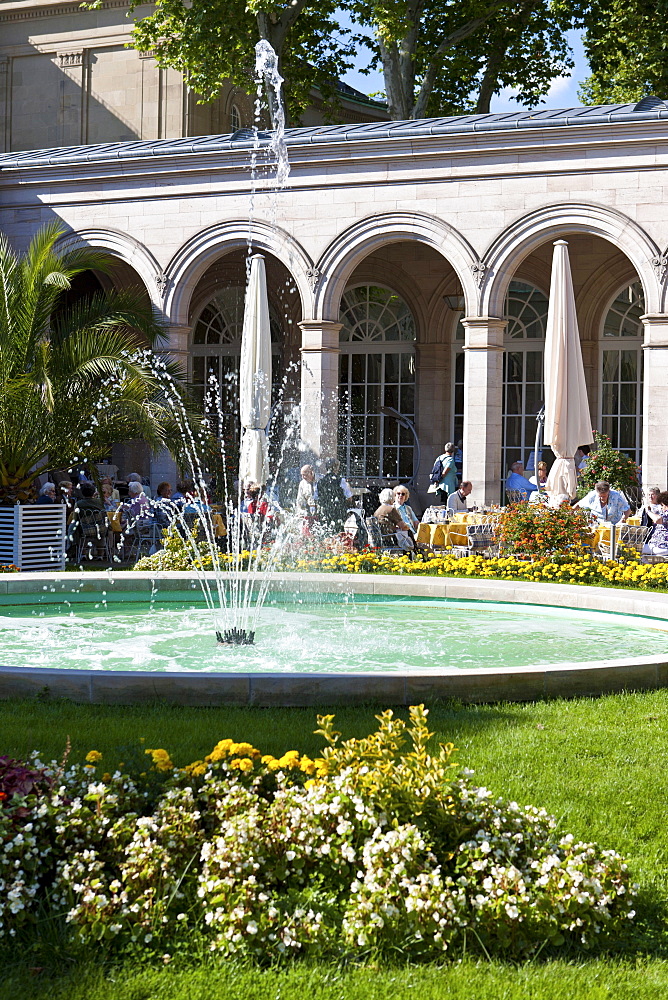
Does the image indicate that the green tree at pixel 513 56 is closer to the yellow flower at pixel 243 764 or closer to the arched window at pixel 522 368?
the arched window at pixel 522 368

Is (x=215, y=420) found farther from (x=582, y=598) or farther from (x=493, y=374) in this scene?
(x=582, y=598)

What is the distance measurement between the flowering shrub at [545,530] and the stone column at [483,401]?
13.4 ft

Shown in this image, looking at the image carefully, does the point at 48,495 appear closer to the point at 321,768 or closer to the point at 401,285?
the point at 401,285

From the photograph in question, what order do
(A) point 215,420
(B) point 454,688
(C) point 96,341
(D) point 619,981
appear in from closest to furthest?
1. (D) point 619,981
2. (B) point 454,688
3. (C) point 96,341
4. (A) point 215,420

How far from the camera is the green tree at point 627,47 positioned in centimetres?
2528

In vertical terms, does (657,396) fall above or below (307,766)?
above

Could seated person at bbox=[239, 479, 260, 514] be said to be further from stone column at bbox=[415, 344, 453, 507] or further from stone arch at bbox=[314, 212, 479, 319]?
A: stone column at bbox=[415, 344, 453, 507]

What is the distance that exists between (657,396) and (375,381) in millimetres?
7575

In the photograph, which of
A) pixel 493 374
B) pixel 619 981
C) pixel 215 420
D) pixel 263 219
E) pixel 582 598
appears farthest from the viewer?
pixel 215 420

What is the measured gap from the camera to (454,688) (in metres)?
6.44

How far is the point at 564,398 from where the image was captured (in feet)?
50.3

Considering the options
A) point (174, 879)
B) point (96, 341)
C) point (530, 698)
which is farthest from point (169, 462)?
point (174, 879)

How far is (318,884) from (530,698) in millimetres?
3023

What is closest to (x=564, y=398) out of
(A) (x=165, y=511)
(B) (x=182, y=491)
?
(A) (x=165, y=511)
